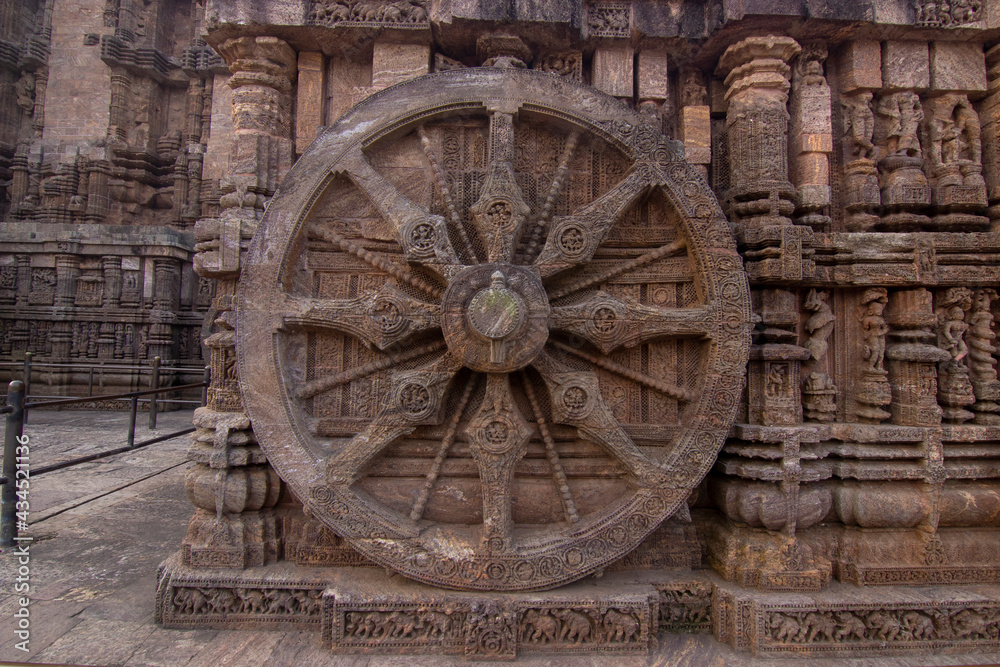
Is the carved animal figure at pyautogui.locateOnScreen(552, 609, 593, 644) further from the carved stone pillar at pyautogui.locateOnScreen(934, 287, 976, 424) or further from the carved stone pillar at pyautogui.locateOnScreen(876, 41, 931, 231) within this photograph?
the carved stone pillar at pyautogui.locateOnScreen(876, 41, 931, 231)

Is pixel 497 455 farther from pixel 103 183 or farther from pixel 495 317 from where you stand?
pixel 103 183

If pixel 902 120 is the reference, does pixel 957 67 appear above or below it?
above

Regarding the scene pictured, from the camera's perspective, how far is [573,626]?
9.35ft

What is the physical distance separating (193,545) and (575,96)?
3814 mm

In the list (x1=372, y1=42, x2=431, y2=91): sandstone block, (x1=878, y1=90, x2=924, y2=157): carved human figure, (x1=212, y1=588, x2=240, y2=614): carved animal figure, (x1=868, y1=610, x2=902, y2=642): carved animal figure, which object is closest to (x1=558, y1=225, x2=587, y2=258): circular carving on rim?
(x1=372, y1=42, x2=431, y2=91): sandstone block

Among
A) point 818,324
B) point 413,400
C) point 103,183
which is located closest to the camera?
point 413,400

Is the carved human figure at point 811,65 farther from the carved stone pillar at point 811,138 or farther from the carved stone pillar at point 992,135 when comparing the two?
the carved stone pillar at point 992,135

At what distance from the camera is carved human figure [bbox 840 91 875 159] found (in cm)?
359

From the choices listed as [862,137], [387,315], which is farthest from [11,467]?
[862,137]

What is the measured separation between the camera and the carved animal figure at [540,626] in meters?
2.85

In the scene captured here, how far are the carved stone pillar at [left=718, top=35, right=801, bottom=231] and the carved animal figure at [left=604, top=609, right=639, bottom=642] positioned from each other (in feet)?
8.66

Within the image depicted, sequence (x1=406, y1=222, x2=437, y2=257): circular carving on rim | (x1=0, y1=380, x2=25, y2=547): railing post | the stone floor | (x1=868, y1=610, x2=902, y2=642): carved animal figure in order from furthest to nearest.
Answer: (x1=0, y1=380, x2=25, y2=547): railing post
(x1=406, y1=222, x2=437, y2=257): circular carving on rim
(x1=868, y1=610, x2=902, y2=642): carved animal figure
the stone floor

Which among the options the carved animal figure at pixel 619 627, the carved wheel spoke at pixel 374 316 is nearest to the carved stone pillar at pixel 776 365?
the carved animal figure at pixel 619 627

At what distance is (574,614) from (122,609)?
9.21 ft
